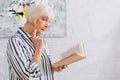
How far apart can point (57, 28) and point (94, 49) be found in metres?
0.41

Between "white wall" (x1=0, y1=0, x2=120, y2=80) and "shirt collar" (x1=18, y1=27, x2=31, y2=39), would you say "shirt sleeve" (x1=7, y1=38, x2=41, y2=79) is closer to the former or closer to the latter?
"shirt collar" (x1=18, y1=27, x2=31, y2=39)

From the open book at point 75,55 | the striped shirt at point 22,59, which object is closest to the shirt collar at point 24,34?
the striped shirt at point 22,59

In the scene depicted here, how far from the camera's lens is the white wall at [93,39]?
2424mm

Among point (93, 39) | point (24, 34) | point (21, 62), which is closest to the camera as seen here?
point (21, 62)

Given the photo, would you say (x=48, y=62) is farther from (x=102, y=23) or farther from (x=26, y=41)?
(x=102, y=23)

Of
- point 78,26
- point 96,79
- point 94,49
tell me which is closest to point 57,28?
point 78,26

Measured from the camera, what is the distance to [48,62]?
150 cm

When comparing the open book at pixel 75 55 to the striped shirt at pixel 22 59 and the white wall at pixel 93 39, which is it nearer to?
the striped shirt at pixel 22 59

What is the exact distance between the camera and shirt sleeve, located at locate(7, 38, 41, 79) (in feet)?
4.37

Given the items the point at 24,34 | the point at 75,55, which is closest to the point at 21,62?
the point at 24,34

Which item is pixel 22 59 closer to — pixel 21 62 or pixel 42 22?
pixel 21 62

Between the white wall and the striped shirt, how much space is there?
3.17 ft

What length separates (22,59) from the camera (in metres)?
1.34

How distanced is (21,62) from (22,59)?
0.02 metres
